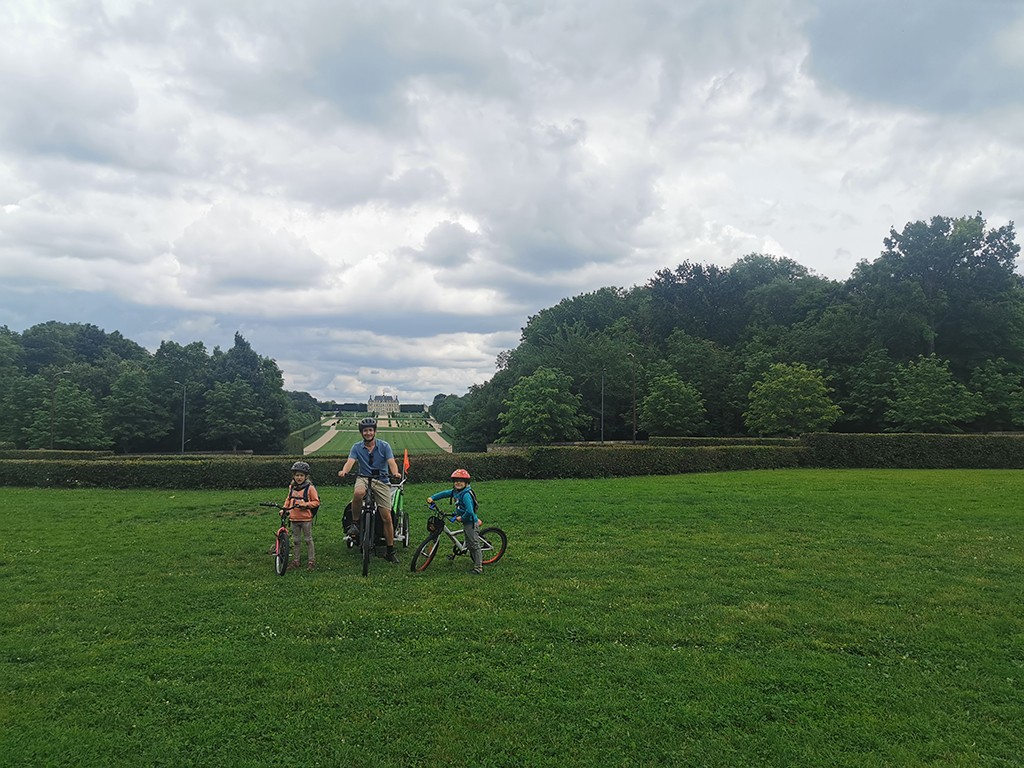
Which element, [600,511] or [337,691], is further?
[600,511]

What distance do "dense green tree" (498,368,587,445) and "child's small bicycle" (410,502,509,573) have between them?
33379mm

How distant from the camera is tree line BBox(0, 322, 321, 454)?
42.2m

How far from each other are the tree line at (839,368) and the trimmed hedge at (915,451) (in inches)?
373

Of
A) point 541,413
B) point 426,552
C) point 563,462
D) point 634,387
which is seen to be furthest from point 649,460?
point 634,387

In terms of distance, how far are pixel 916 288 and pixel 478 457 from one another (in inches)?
1423

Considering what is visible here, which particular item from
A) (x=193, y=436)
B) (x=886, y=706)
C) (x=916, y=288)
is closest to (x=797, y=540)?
(x=886, y=706)

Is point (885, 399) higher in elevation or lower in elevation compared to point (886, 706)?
higher

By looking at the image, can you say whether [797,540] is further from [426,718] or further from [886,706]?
[426,718]

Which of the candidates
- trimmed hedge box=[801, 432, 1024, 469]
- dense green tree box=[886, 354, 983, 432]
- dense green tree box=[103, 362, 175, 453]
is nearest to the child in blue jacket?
trimmed hedge box=[801, 432, 1024, 469]

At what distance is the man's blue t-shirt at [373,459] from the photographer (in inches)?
327

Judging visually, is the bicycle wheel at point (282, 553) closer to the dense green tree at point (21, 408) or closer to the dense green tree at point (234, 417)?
the dense green tree at point (21, 408)

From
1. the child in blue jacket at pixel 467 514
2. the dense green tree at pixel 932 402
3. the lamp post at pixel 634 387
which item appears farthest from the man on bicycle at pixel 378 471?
the lamp post at pixel 634 387

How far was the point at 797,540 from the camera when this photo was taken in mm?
9672

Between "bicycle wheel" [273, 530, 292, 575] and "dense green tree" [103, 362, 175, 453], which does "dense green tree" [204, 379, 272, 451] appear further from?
"bicycle wheel" [273, 530, 292, 575]
